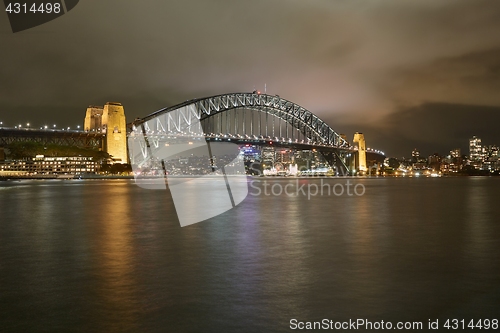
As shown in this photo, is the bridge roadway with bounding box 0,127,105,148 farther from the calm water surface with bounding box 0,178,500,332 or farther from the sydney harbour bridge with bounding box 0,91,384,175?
the calm water surface with bounding box 0,178,500,332

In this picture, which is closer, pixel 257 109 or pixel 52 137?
pixel 52 137

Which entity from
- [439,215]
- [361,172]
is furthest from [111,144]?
[439,215]

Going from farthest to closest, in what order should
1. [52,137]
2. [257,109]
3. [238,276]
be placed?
[257,109], [52,137], [238,276]

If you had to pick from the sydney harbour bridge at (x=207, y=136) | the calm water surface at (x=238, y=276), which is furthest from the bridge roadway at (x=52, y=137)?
the calm water surface at (x=238, y=276)

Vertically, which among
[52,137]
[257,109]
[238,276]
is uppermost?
[257,109]

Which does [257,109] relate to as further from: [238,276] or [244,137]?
[238,276]

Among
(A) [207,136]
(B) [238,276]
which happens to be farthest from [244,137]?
(B) [238,276]

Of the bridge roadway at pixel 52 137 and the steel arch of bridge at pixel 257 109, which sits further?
the steel arch of bridge at pixel 257 109

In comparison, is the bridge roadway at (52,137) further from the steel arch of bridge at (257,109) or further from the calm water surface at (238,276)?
the calm water surface at (238,276)

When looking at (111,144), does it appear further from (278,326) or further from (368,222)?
(278,326)
